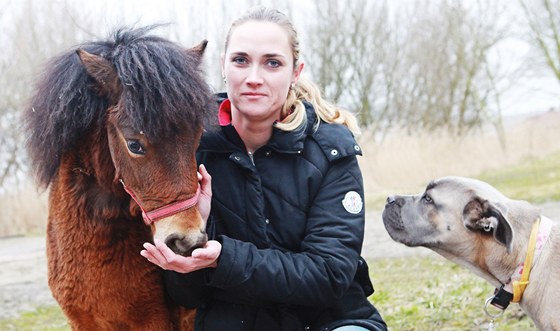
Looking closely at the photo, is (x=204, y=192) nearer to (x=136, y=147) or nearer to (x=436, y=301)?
(x=136, y=147)

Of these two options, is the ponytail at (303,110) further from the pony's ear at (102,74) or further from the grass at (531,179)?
the grass at (531,179)

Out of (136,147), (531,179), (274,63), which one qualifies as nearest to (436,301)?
(274,63)

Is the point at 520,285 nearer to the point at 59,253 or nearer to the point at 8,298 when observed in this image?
the point at 59,253

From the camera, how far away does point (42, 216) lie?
55.5ft

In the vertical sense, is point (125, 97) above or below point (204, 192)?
above

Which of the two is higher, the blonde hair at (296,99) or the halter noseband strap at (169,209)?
the blonde hair at (296,99)

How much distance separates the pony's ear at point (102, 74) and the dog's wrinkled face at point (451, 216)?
2164 mm

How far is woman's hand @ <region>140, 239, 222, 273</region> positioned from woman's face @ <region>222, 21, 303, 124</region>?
77cm

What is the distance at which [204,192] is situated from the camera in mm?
3625

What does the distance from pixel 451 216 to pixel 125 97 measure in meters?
2.21

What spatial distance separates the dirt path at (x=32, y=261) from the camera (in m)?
9.66

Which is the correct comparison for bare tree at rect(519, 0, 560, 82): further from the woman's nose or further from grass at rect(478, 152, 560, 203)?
the woman's nose

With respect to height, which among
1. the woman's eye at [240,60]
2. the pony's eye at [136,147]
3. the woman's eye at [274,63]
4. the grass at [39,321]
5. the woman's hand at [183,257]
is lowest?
the grass at [39,321]

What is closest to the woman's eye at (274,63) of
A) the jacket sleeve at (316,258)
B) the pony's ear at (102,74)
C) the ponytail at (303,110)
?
the ponytail at (303,110)
